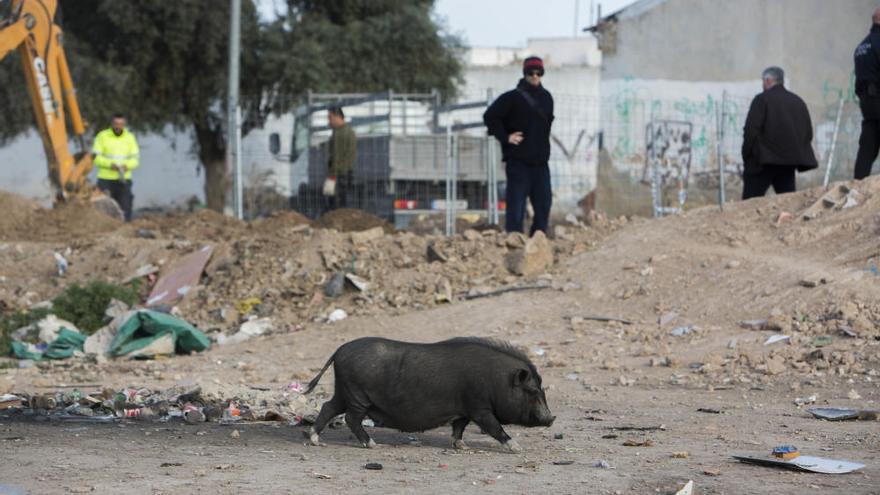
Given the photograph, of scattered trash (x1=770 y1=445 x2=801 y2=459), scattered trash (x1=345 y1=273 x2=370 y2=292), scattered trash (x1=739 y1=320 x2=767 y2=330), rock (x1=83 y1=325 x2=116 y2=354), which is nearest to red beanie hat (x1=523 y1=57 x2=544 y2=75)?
scattered trash (x1=345 y1=273 x2=370 y2=292)

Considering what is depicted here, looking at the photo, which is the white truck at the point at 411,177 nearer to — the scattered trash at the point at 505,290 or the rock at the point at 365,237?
the rock at the point at 365,237

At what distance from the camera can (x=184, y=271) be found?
47.3 feet

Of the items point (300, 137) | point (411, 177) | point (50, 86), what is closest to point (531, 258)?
point (411, 177)

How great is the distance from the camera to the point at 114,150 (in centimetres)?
1958

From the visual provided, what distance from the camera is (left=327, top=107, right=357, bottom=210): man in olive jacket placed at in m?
18.2

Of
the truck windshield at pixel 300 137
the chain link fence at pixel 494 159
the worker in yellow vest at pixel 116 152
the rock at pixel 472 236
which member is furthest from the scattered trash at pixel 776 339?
the truck windshield at pixel 300 137

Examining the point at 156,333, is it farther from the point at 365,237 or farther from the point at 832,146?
the point at 832,146

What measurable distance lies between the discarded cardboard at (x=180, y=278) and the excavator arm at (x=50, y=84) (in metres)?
5.21

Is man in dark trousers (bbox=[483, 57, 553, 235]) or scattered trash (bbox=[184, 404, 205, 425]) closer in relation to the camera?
scattered trash (bbox=[184, 404, 205, 425])

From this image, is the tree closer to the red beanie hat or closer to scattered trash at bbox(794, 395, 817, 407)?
the red beanie hat

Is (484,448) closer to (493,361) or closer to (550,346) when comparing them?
(493,361)

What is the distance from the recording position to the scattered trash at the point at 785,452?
6.28 meters

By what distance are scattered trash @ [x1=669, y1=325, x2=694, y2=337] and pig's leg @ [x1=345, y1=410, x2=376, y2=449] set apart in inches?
190

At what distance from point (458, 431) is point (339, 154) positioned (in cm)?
1187
